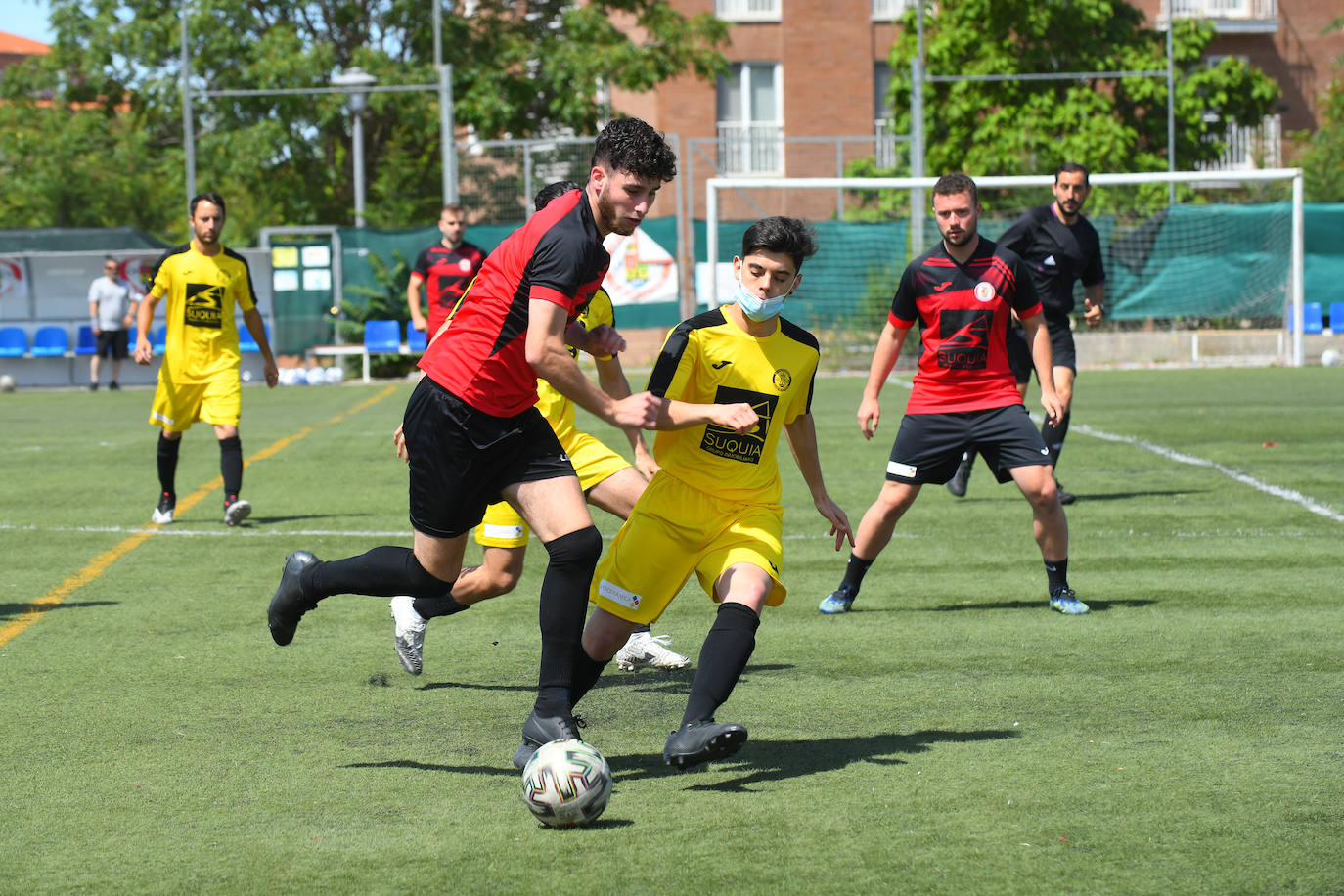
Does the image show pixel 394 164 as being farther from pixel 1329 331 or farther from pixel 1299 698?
pixel 1299 698

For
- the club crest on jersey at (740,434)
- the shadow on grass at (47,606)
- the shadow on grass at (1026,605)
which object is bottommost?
the shadow on grass at (1026,605)

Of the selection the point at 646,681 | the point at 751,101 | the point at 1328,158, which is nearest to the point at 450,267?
the point at 646,681

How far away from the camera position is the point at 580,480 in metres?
6.02

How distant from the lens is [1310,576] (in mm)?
7629

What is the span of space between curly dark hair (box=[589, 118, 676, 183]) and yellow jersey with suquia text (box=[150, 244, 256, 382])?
6356 millimetres

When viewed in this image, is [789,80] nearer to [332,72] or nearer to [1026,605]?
[332,72]

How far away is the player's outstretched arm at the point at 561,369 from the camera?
14.1ft

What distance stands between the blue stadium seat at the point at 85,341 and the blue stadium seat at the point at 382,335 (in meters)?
4.71

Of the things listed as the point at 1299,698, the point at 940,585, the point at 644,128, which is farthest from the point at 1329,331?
the point at 644,128

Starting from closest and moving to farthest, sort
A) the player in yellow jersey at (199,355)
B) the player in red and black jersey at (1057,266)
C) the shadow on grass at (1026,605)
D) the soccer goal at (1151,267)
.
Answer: the shadow on grass at (1026,605) < the player in yellow jersey at (199,355) < the player in red and black jersey at (1057,266) < the soccer goal at (1151,267)

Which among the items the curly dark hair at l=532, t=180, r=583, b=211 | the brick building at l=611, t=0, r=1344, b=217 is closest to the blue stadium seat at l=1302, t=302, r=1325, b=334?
the brick building at l=611, t=0, r=1344, b=217

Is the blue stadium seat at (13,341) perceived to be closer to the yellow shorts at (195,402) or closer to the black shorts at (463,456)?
the yellow shorts at (195,402)

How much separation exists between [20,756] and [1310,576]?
5978mm

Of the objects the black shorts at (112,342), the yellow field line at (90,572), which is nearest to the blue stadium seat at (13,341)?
the black shorts at (112,342)
